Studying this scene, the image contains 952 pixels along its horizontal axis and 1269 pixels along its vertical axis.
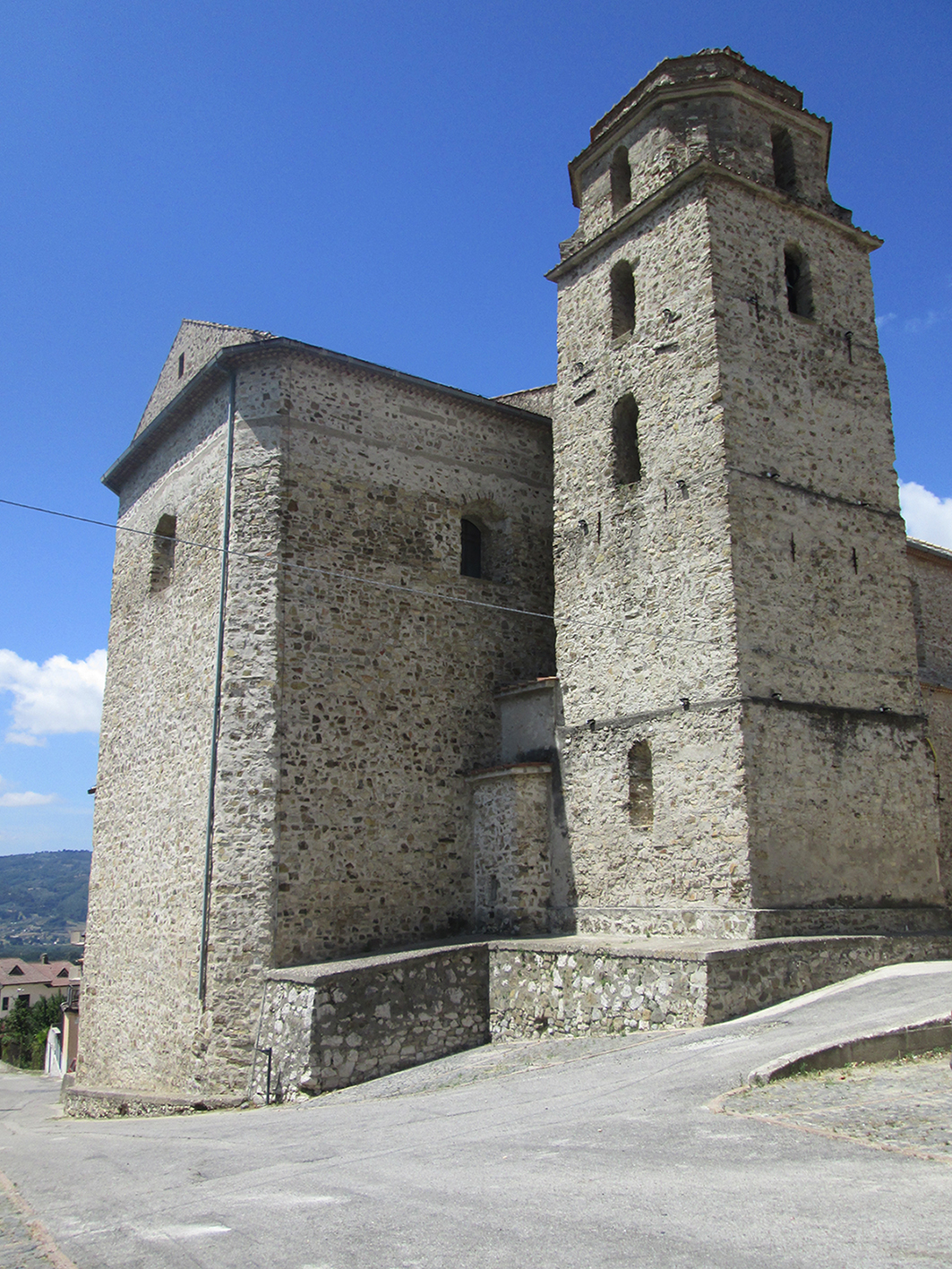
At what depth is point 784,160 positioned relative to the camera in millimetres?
14789

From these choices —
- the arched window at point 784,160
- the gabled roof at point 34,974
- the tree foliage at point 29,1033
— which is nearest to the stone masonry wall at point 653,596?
the arched window at point 784,160

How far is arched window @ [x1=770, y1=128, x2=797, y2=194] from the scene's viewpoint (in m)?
14.6

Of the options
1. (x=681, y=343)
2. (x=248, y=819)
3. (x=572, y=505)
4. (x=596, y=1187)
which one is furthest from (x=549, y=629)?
(x=596, y=1187)

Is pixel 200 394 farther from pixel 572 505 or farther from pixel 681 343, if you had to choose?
pixel 681 343

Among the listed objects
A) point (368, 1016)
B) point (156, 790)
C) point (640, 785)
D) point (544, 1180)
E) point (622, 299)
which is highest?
point (622, 299)

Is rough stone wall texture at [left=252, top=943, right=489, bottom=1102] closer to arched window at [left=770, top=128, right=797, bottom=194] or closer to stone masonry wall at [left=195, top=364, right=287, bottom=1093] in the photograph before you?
stone masonry wall at [left=195, top=364, right=287, bottom=1093]

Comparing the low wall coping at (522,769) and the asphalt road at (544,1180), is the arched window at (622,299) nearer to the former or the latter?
the low wall coping at (522,769)

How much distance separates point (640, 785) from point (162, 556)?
30.1 feet

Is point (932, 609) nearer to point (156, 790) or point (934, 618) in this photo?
point (934, 618)

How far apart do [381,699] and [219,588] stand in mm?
2815

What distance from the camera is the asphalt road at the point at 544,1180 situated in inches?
157


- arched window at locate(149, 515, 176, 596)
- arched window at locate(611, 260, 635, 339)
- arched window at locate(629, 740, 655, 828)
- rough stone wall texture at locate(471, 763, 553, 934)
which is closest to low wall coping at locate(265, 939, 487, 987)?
rough stone wall texture at locate(471, 763, 553, 934)

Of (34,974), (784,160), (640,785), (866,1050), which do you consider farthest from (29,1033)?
(784,160)

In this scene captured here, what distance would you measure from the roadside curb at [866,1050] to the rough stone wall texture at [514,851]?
5.96 meters
